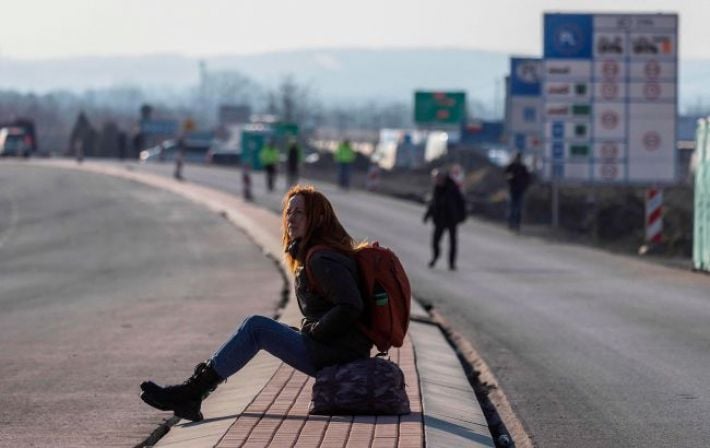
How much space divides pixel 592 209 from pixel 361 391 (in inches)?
1349

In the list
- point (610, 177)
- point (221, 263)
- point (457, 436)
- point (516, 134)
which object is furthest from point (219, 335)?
point (516, 134)

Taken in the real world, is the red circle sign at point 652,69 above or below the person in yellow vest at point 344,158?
above

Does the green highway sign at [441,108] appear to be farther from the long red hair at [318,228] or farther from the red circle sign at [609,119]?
the long red hair at [318,228]

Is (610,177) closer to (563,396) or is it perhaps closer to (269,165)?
(269,165)

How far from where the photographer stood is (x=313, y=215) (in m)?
8.88

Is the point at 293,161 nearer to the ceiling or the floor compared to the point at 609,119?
nearer to the floor

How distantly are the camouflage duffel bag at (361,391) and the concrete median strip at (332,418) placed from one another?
0.28 ft

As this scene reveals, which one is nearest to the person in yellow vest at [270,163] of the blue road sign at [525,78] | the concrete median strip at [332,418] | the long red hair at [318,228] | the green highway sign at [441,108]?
the blue road sign at [525,78]

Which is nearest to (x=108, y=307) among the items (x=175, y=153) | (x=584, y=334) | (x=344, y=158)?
(x=584, y=334)

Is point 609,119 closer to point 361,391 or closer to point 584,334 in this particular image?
point 584,334

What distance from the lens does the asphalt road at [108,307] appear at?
32.6 feet

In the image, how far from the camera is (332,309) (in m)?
8.77

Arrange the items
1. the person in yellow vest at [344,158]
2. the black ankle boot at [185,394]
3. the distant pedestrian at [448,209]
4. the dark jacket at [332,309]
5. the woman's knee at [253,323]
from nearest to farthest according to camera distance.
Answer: the dark jacket at [332,309]
the black ankle boot at [185,394]
the woman's knee at [253,323]
the distant pedestrian at [448,209]
the person in yellow vest at [344,158]

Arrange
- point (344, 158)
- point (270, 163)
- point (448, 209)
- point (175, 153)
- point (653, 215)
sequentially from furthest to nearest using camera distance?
→ point (175, 153) < point (344, 158) < point (270, 163) < point (653, 215) < point (448, 209)
